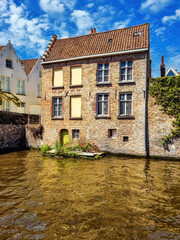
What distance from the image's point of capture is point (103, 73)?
14336 mm

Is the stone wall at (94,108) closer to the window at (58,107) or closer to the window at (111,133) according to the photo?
the window at (111,133)

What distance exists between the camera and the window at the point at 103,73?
1430 centimetres

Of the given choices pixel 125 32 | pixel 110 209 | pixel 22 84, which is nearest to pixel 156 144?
pixel 110 209

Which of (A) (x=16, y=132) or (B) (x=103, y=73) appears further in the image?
(A) (x=16, y=132)

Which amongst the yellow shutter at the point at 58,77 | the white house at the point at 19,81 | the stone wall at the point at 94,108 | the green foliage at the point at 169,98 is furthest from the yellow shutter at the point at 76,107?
the white house at the point at 19,81

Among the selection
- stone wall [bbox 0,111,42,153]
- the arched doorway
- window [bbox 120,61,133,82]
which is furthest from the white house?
window [bbox 120,61,133,82]

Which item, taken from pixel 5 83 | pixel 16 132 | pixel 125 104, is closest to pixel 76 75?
pixel 125 104

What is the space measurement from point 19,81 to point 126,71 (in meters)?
14.4

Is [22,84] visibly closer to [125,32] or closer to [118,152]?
[125,32]

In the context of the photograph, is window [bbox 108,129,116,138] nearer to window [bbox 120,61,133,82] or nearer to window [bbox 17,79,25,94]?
window [bbox 120,61,133,82]

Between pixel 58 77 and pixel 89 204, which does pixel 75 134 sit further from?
pixel 89 204

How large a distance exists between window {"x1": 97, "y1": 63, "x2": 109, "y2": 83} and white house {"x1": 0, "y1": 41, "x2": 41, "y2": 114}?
368 inches

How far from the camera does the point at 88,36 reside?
16.3 meters

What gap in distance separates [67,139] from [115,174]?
762 cm
